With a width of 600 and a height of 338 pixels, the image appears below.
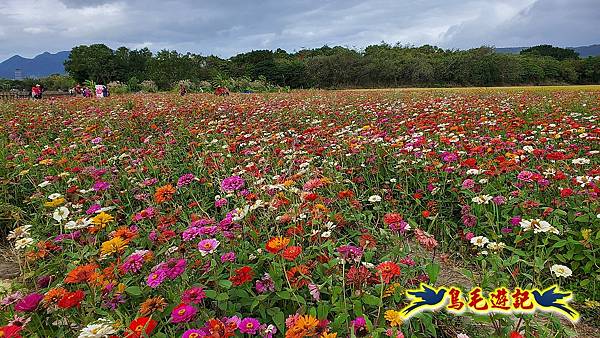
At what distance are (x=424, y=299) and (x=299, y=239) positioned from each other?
26.1 inches

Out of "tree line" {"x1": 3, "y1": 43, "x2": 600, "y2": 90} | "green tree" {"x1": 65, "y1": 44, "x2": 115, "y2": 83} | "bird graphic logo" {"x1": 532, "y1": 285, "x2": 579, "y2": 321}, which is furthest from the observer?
"green tree" {"x1": 65, "y1": 44, "x2": 115, "y2": 83}

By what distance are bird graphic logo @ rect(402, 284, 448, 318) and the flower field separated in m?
0.05

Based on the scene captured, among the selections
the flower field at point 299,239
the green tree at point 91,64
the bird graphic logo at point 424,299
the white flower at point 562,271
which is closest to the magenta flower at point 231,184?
the flower field at point 299,239

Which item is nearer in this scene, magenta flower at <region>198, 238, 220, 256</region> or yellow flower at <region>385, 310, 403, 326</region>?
yellow flower at <region>385, 310, 403, 326</region>

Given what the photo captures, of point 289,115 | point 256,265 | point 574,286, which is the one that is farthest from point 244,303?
point 289,115

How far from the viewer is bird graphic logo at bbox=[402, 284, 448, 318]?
1396mm

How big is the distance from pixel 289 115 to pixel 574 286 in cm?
481

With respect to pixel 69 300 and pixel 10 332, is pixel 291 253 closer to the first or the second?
pixel 69 300

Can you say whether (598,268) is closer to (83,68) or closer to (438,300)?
(438,300)

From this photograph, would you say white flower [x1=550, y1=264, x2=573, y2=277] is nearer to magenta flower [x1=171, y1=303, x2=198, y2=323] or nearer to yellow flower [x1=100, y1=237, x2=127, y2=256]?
magenta flower [x1=171, y1=303, x2=198, y2=323]

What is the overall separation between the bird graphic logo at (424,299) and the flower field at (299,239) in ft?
0.15

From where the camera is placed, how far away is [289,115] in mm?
6480

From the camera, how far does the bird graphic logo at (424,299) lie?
54.9 inches

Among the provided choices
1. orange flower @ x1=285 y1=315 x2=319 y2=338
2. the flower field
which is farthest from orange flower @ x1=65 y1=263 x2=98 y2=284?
orange flower @ x1=285 y1=315 x2=319 y2=338
